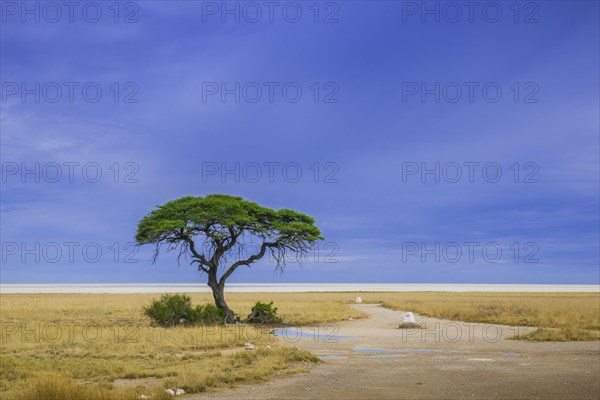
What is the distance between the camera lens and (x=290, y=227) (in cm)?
3744

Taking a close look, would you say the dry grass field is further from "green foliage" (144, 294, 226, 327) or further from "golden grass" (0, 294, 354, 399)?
"green foliage" (144, 294, 226, 327)

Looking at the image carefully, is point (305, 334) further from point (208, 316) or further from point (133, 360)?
point (133, 360)

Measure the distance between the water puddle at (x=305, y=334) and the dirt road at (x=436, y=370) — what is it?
9 cm

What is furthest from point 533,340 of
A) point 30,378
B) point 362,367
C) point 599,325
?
point 30,378

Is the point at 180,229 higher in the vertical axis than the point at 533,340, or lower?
higher

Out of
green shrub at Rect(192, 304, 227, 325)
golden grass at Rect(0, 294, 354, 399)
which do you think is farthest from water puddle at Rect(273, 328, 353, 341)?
green shrub at Rect(192, 304, 227, 325)

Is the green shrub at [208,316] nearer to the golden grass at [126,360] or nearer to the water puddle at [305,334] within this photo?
the water puddle at [305,334]

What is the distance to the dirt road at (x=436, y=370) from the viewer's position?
546 inches

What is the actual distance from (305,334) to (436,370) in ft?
45.1

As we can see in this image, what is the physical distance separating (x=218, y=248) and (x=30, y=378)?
2217 cm

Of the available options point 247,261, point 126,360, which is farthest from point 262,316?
point 126,360

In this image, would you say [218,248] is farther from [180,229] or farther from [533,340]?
[533,340]

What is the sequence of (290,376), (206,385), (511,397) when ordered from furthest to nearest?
(290,376) → (206,385) → (511,397)

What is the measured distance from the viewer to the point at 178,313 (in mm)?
33781
